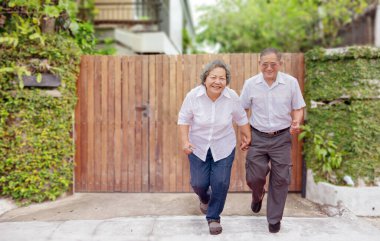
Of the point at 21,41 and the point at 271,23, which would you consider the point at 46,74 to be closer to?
the point at 21,41

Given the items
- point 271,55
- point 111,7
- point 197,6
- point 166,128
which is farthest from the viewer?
point 197,6

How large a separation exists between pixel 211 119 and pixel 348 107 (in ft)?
6.54

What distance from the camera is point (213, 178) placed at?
11.9 ft

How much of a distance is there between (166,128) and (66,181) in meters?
1.48

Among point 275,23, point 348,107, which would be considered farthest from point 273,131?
point 275,23

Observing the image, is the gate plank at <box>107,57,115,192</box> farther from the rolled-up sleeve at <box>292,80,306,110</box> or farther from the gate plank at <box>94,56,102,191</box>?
the rolled-up sleeve at <box>292,80,306,110</box>

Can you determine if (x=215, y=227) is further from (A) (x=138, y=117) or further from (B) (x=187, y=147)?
(A) (x=138, y=117)

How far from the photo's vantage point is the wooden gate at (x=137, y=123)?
202 inches

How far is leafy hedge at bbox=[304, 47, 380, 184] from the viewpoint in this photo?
452cm

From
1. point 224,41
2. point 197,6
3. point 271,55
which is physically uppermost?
point 197,6

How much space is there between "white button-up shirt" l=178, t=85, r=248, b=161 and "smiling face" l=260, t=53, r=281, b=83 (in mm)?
385

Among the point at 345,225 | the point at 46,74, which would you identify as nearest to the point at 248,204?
the point at 345,225

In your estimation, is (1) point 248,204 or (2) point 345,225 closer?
(2) point 345,225

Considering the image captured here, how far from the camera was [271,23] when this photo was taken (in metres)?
13.0
